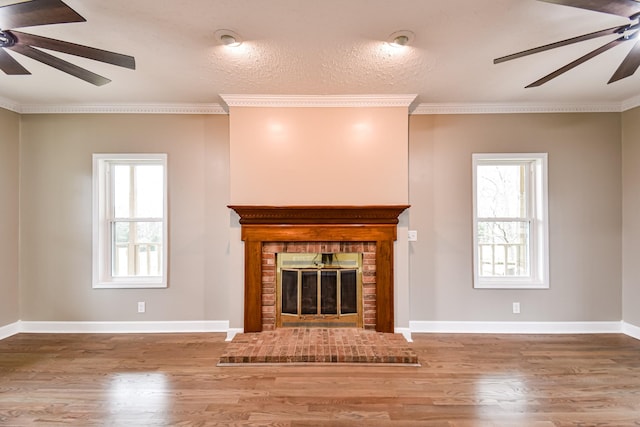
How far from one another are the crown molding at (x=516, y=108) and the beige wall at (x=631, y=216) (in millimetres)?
252

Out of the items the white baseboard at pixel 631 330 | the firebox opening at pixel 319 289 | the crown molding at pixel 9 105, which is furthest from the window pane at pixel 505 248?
the crown molding at pixel 9 105

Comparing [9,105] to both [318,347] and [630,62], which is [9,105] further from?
[630,62]

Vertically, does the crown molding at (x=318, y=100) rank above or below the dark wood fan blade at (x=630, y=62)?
above

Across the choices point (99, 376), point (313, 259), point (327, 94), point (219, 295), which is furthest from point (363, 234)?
point (99, 376)

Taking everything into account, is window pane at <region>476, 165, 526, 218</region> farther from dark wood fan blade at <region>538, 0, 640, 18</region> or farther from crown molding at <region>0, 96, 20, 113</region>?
crown molding at <region>0, 96, 20, 113</region>

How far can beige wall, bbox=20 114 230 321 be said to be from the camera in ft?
12.0

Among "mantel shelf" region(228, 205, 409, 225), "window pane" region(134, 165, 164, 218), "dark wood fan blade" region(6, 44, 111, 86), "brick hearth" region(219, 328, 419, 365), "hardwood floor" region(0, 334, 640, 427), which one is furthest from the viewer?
"window pane" region(134, 165, 164, 218)

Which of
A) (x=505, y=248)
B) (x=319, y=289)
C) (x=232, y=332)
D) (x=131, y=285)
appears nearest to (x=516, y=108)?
(x=505, y=248)

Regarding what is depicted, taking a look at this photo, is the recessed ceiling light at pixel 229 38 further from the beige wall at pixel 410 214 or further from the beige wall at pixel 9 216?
the beige wall at pixel 9 216

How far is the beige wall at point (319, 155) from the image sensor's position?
3418mm

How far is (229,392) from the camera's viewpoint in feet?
7.95

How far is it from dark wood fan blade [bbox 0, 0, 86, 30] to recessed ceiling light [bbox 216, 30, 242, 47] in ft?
2.92

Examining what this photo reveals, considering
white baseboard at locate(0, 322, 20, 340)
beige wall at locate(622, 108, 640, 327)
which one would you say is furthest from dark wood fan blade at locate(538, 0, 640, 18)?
white baseboard at locate(0, 322, 20, 340)

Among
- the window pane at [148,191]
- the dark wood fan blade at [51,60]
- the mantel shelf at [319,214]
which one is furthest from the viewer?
the window pane at [148,191]
